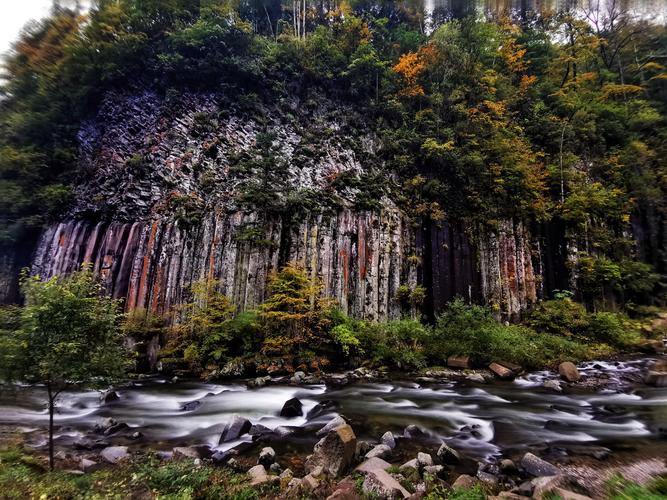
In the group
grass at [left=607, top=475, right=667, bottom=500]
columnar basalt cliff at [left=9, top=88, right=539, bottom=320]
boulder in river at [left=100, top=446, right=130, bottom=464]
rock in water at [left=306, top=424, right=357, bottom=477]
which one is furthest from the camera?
columnar basalt cliff at [left=9, top=88, right=539, bottom=320]

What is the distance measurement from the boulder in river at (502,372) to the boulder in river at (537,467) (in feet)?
26.0

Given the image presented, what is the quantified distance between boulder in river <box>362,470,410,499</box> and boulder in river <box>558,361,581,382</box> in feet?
38.1

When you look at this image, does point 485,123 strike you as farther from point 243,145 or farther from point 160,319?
point 160,319

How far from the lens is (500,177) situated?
20.8 m

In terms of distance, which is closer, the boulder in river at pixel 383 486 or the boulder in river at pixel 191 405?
the boulder in river at pixel 383 486

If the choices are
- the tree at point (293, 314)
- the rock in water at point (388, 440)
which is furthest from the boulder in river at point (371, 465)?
the tree at point (293, 314)

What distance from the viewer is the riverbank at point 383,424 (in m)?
6.39

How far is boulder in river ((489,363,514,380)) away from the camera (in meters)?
13.7

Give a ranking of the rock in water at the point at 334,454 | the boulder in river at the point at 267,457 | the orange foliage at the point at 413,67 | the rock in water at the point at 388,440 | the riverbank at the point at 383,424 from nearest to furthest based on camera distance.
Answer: the rock in water at the point at 334,454, the riverbank at the point at 383,424, the boulder in river at the point at 267,457, the rock in water at the point at 388,440, the orange foliage at the point at 413,67

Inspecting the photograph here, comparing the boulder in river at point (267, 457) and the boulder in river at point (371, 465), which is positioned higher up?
the boulder in river at point (371, 465)

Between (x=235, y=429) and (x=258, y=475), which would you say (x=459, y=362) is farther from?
(x=258, y=475)

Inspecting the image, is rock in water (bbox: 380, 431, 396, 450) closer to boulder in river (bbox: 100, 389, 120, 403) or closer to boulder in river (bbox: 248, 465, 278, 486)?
boulder in river (bbox: 248, 465, 278, 486)

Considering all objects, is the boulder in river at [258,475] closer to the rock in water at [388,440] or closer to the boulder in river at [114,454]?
the boulder in river at [114,454]

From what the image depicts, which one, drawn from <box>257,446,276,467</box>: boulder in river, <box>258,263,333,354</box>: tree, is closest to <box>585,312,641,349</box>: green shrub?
<box>258,263,333,354</box>: tree
